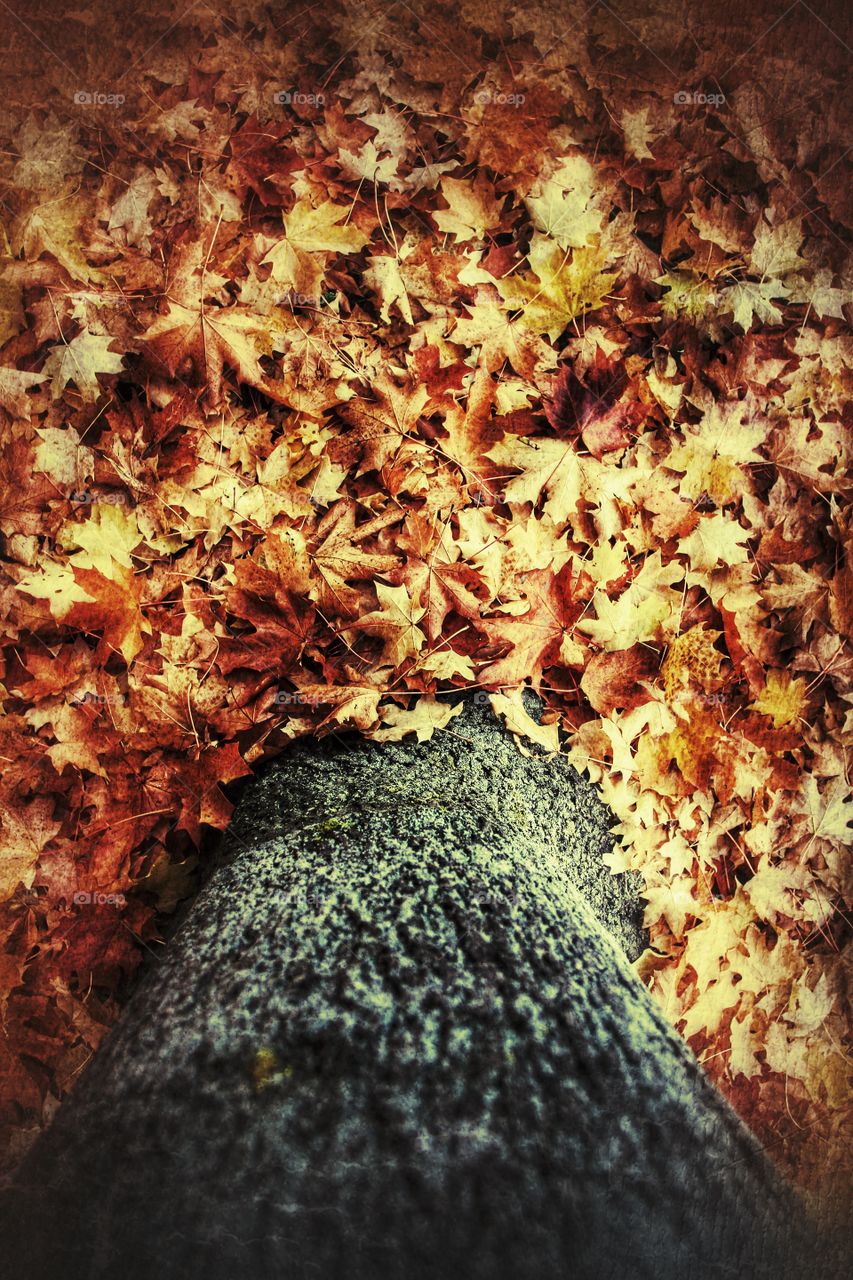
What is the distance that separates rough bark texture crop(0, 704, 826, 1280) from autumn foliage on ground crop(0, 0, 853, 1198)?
46cm

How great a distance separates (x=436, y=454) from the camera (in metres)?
1.61

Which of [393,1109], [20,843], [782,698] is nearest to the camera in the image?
[393,1109]

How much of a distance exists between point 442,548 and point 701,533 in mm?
523

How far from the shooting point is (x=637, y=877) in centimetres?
164

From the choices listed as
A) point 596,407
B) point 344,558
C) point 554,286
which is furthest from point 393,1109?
point 554,286

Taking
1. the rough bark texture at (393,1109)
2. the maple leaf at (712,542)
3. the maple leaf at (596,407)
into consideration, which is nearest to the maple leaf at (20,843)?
the rough bark texture at (393,1109)

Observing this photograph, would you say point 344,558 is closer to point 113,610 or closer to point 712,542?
point 113,610

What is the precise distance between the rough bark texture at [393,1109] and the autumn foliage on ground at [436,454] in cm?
46

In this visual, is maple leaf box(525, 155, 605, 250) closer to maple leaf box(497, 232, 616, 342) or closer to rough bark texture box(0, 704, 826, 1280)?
maple leaf box(497, 232, 616, 342)

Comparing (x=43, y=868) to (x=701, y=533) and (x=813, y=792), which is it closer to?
(x=701, y=533)

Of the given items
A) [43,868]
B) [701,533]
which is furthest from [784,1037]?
[43,868]

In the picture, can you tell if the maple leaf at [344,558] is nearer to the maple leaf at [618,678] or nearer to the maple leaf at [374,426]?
the maple leaf at [374,426]

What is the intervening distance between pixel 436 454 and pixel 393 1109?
112cm

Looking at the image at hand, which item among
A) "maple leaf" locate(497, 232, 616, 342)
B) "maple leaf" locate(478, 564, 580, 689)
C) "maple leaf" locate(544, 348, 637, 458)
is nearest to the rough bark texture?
"maple leaf" locate(478, 564, 580, 689)
